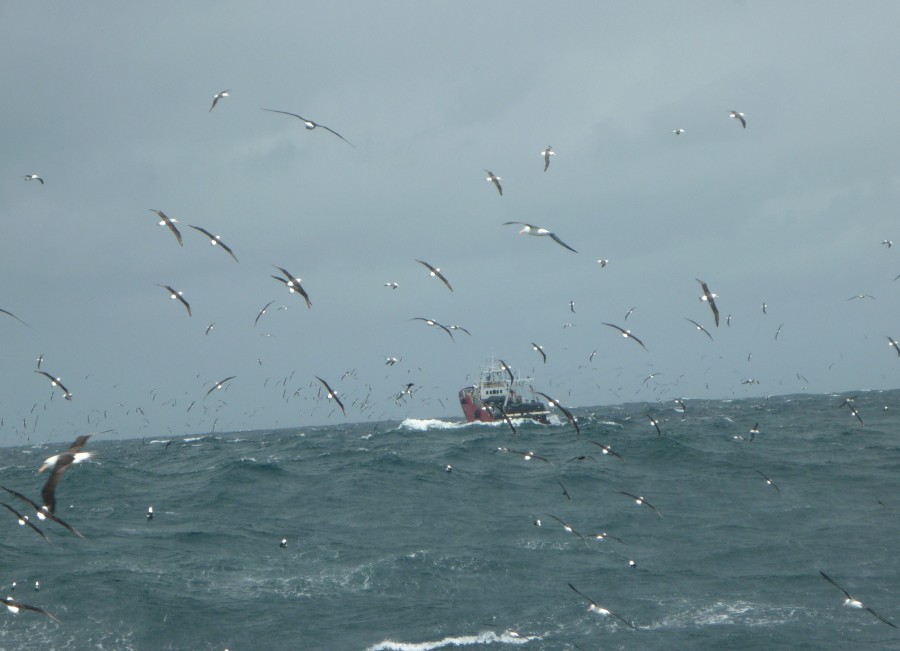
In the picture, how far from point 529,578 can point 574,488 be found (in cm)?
1597

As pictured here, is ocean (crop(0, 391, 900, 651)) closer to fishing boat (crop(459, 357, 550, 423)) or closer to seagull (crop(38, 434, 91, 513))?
seagull (crop(38, 434, 91, 513))

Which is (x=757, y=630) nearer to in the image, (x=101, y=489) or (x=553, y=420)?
(x=101, y=489)

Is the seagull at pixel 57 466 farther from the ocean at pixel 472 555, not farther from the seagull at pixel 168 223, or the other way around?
the ocean at pixel 472 555

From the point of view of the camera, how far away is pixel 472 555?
115 feet

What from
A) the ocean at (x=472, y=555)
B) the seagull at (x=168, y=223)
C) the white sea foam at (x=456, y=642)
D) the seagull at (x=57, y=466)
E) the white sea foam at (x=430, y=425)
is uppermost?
the seagull at (x=168, y=223)

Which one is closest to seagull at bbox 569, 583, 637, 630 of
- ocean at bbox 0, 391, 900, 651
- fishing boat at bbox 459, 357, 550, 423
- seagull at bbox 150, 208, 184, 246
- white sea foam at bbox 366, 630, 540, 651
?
ocean at bbox 0, 391, 900, 651

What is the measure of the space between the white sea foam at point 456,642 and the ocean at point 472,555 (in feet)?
0.28

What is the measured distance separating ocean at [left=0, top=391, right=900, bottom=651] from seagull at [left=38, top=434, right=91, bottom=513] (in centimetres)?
1462

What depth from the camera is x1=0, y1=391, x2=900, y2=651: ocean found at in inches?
1076

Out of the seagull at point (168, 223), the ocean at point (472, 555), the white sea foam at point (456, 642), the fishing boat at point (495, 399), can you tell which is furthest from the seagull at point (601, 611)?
the fishing boat at point (495, 399)

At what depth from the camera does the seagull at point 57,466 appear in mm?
12008

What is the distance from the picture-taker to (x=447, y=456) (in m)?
61.2

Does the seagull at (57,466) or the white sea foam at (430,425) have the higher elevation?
the seagull at (57,466)

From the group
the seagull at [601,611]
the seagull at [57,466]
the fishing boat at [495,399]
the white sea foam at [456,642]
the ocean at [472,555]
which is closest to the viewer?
the seagull at [57,466]
